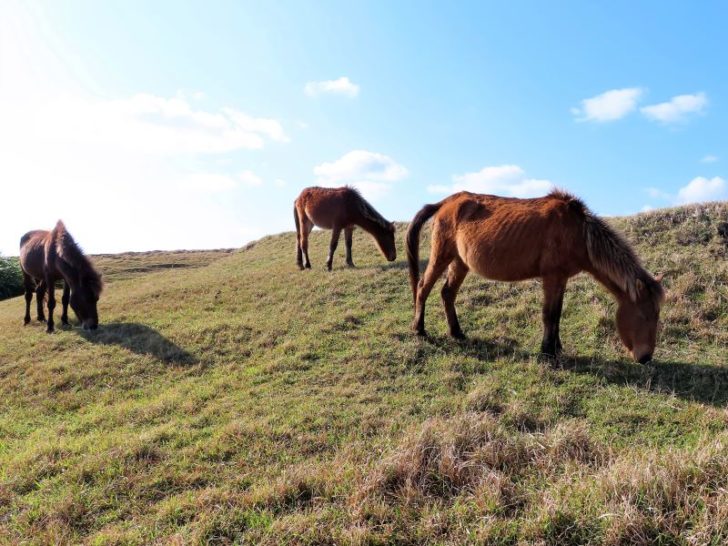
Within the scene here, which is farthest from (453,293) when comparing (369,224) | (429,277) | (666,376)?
(369,224)

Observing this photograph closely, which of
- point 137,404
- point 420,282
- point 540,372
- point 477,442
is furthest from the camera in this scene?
point 420,282

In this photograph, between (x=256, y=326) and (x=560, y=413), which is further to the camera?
(x=256, y=326)

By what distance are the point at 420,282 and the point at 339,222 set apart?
573cm

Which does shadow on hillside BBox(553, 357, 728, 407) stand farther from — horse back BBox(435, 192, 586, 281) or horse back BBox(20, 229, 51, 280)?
horse back BBox(20, 229, 51, 280)

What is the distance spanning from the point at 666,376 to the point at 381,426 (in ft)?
11.4

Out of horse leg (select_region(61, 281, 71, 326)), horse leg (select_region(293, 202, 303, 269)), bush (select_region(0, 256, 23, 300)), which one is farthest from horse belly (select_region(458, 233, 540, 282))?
bush (select_region(0, 256, 23, 300))

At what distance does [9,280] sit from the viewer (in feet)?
83.8

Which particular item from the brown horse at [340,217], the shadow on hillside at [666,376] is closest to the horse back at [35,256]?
the brown horse at [340,217]

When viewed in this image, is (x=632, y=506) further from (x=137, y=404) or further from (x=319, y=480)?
(x=137, y=404)

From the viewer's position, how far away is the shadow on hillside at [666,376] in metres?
5.29

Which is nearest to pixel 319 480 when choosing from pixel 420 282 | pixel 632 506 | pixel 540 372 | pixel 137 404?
pixel 632 506

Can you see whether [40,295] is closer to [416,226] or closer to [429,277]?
[416,226]

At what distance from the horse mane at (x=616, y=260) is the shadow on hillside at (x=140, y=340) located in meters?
6.16

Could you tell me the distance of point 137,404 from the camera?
6.55m
